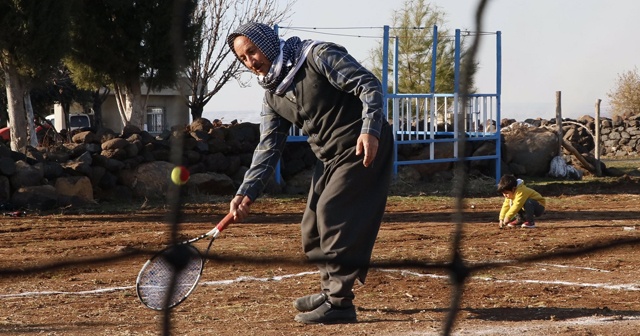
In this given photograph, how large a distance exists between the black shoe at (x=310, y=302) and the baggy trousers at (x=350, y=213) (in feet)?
0.36

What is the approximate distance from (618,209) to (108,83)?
10741mm

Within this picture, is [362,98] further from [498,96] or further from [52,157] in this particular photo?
[498,96]

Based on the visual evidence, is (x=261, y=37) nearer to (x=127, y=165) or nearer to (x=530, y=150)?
(x=127, y=165)

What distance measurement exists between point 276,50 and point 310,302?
3.79ft

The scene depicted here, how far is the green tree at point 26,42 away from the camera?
516 inches

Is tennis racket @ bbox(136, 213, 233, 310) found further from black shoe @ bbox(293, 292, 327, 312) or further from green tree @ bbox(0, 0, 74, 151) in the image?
green tree @ bbox(0, 0, 74, 151)

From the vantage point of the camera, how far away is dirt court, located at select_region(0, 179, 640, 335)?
174 inches

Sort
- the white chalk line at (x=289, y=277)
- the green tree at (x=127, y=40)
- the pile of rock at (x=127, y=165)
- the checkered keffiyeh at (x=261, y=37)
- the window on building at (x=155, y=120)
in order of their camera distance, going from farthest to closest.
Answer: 1. the window on building at (x=155, y=120)
2. the green tree at (x=127, y=40)
3. the pile of rock at (x=127, y=165)
4. the white chalk line at (x=289, y=277)
5. the checkered keffiyeh at (x=261, y=37)

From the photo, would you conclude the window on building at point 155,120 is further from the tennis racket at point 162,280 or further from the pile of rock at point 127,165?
the tennis racket at point 162,280

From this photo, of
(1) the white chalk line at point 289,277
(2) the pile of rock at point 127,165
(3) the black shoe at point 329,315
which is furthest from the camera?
(2) the pile of rock at point 127,165

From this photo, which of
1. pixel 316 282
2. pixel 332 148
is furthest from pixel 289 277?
pixel 332 148

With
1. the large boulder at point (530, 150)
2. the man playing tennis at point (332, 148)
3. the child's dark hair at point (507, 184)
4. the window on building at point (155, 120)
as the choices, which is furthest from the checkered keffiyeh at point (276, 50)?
the window on building at point (155, 120)

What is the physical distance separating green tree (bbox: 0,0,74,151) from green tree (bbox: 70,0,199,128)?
1.51m

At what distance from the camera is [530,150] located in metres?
16.9
